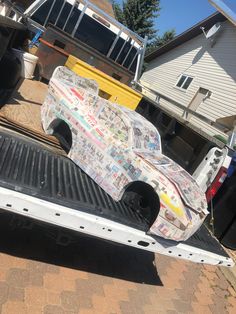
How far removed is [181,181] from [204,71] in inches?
539

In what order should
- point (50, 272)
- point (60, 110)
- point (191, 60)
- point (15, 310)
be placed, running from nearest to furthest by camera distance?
point (15, 310)
point (50, 272)
point (60, 110)
point (191, 60)

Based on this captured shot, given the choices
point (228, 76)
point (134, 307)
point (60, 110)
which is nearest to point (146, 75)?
point (228, 76)

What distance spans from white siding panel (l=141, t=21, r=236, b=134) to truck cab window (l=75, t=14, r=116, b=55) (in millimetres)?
4034

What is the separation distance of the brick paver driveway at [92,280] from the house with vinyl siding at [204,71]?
263 inches

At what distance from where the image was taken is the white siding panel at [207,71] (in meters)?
14.1

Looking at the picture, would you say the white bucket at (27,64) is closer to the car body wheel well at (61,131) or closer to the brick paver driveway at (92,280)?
the car body wheel well at (61,131)

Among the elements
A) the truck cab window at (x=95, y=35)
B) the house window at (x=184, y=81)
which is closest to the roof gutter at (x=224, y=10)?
the house window at (x=184, y=81)

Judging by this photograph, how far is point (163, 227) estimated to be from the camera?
3.66 metres

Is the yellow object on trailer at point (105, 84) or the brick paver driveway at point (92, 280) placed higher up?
the yellow object on trailer at point (105, 84)

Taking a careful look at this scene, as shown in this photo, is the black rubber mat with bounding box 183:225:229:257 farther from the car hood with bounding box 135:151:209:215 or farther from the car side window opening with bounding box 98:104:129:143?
the car side window opening with bounding box 98:104:129:143

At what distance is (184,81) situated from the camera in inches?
711

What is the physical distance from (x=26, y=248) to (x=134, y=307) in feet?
4.57

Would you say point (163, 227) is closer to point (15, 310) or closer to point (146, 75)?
point (15, 310)

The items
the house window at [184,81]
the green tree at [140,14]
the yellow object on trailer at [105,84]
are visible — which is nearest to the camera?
the yellow object on trailer at [105,84]
